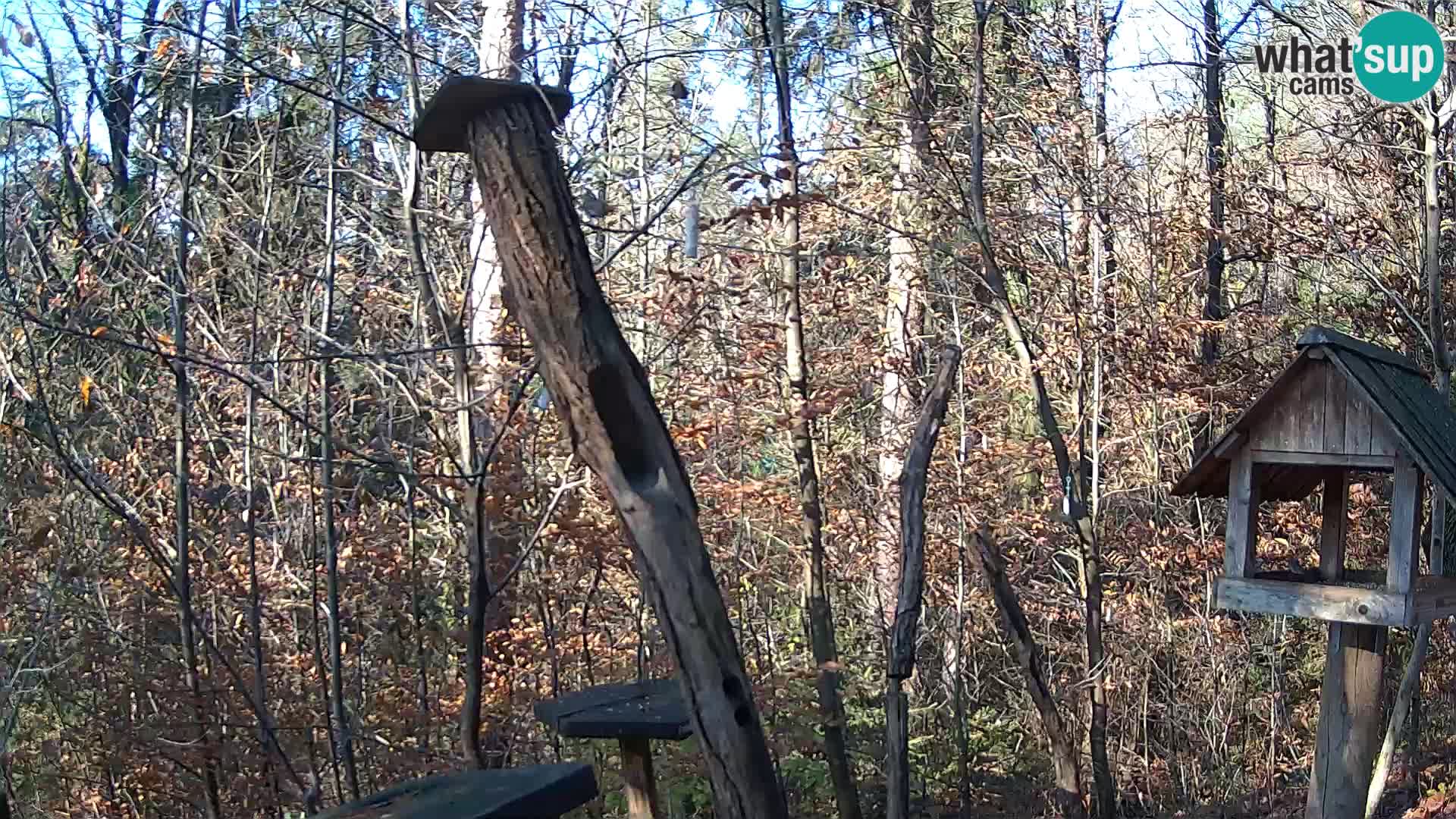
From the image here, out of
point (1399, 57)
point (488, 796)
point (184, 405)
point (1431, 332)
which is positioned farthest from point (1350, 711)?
point (184, 405)

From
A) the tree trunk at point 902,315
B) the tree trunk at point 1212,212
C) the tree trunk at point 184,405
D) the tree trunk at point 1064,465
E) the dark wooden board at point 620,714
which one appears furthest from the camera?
the tree trunk at point 1212,212

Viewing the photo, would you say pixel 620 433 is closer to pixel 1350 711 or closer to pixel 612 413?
pixel 612 413

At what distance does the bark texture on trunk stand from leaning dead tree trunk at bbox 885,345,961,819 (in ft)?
4.88

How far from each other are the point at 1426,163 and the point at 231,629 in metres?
6.41

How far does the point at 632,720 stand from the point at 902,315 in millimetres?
4795

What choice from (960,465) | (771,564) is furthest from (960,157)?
(771,564)

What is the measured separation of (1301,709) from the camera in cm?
812

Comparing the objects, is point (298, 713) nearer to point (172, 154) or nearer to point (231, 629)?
point (231, 629)

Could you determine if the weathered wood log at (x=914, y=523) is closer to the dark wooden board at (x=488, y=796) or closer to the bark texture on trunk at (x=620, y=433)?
the bark texture on trunk at (x=620, y=433)

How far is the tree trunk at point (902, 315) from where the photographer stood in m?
7.18

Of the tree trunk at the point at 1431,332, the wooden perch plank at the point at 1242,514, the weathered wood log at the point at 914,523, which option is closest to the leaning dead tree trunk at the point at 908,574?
the weathered wood log at the point at 914,523

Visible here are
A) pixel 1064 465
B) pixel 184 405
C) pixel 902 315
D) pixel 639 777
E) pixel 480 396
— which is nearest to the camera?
pixel 639 777

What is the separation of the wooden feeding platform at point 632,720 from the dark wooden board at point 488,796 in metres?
0.45
